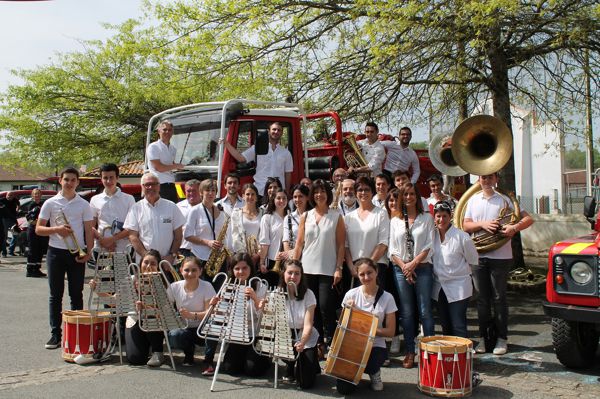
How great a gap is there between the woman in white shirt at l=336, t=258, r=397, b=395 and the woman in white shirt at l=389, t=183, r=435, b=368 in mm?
702

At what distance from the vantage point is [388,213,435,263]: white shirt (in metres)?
6.31

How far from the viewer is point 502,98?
10.6 m

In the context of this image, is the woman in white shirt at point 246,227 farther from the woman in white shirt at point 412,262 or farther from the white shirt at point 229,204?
the woman in white shirt at point 412,262

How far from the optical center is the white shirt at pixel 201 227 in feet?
22.4

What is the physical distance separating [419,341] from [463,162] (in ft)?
10.1

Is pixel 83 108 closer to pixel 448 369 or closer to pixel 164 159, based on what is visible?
pixel 164 159

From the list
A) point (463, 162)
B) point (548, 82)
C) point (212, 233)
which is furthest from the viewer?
point (548, 82)

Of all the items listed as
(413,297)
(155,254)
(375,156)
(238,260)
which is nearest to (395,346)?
(413,297)

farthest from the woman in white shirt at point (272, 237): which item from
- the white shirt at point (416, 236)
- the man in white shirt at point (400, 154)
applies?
the man in white shirt at point (400, 154)

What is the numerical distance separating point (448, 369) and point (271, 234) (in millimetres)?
2424

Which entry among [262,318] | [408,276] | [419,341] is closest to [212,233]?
[262,318]

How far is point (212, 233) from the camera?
6.84m

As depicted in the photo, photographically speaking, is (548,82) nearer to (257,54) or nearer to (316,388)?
(257,54)

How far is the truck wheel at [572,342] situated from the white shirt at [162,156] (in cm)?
495
